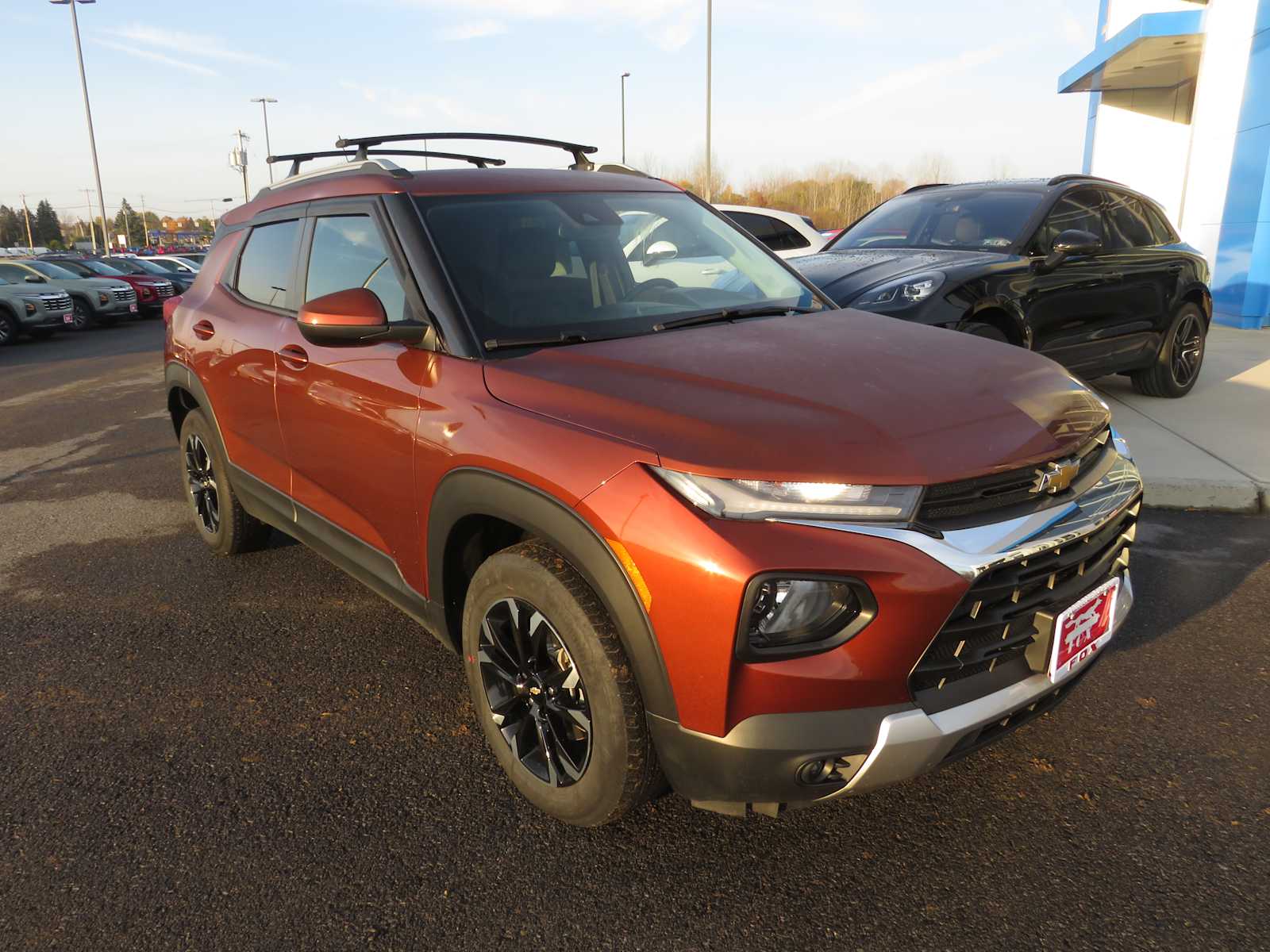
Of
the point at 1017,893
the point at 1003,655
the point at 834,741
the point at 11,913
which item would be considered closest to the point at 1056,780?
the point at 1017,893

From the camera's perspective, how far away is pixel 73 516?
5.55m

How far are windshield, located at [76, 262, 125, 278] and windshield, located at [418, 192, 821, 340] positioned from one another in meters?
21.9

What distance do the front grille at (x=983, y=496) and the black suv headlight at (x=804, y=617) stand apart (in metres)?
0.25

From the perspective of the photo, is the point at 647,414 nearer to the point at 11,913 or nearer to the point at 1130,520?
the point at 1130,520

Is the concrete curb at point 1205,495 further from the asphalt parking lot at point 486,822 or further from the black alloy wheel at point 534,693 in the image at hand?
the black alloy wheel at point 534,693

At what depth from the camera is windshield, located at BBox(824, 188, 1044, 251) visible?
6215mm

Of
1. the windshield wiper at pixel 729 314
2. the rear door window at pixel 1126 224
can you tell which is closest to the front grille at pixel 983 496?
the windshield wiper at pixel 729 314

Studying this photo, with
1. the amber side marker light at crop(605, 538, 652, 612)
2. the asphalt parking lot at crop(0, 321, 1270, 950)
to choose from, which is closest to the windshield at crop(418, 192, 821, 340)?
the amber side marker light at crop(605, 538, 652, 612)

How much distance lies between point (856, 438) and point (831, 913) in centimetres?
112

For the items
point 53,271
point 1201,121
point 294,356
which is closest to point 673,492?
point 294,356

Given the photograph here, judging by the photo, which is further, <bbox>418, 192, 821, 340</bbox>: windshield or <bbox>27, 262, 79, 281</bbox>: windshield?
<bbox>27, 262, 79, 281</bbox>: windshield

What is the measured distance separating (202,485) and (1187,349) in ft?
23.8

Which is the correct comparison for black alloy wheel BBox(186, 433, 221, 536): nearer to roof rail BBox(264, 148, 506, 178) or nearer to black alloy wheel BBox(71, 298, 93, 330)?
roof rail BBox(264, 148, 506, 178)

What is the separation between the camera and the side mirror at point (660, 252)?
10.9 feet
